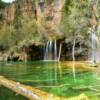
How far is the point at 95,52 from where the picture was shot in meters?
35.2

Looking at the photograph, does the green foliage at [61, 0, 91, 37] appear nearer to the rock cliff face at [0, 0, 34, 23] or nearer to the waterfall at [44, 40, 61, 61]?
the waterfall at [44, 40, 61, 61]

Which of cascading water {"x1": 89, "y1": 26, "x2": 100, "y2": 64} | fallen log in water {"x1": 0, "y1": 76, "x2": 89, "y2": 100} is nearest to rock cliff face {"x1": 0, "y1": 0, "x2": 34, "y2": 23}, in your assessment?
cascading water {"x1": 89, "y1": 26, "x2": 100, "y2": 64}

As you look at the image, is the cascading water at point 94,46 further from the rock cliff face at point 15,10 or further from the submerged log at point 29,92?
the submerged log at point 29,92

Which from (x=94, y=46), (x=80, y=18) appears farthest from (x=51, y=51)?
(x=80, y=18)

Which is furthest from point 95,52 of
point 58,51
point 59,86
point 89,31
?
point 59,86

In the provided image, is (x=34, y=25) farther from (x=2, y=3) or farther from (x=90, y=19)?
(x=90, y=19)

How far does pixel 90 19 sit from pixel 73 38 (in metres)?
3.42

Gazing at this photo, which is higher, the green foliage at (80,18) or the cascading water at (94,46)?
the green foliage at (80,18)

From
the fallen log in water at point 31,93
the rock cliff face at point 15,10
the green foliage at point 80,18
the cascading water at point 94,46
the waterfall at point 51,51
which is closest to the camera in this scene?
the fallen log in water at point 31,93

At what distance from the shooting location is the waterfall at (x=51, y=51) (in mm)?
41344

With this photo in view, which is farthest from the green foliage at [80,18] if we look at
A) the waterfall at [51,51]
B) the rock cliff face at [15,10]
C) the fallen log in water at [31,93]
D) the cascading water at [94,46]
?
the fallen log in water at [31,93]

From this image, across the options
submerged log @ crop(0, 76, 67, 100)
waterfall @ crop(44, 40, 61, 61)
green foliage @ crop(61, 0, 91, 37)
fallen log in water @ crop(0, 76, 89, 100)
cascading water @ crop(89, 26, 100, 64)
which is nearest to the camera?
fallen log in water @ crop(0, 76, 89, 100)

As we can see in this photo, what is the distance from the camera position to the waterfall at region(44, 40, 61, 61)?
136 feet

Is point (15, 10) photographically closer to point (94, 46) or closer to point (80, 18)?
point (94, 46)
